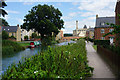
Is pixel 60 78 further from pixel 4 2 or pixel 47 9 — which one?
pixel 47 9

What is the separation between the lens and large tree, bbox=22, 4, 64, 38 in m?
45.5

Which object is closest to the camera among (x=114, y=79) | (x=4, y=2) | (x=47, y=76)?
(x=47, y=76)

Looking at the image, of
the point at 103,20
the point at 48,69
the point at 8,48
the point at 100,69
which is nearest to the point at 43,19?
the point at 103,20

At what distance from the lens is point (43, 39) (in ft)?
166

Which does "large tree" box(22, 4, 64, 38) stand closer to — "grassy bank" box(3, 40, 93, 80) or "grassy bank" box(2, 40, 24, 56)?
"grassy bank" box(2, 40, 24, 56)

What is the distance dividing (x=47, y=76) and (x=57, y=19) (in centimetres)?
4757

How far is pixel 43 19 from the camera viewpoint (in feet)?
154

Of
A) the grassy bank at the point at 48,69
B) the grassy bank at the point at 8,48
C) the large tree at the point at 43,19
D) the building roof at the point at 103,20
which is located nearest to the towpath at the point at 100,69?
the grassy bank at the point at 48,69

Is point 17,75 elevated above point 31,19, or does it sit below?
below

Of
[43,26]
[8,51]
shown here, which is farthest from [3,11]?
[43,26]

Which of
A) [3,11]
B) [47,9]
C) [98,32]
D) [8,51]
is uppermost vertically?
[47,9]

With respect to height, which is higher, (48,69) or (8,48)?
(48,69)

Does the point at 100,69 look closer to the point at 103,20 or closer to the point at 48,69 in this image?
the point at 48,69

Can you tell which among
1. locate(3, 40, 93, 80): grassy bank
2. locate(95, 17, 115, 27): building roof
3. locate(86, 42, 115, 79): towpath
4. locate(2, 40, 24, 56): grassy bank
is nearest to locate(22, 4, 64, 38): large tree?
locate(95, 17, 115, 27): building roof
